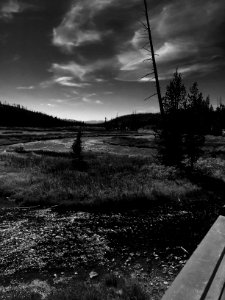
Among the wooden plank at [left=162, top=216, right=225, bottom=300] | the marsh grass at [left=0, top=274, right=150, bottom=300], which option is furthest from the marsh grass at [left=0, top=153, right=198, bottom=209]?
the wooden plank at [left=162, top=216, right=225, bottom=300]

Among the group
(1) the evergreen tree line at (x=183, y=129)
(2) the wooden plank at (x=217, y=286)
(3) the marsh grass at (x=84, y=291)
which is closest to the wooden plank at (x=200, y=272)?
(2) the wooden plank at (x=217, y=286)

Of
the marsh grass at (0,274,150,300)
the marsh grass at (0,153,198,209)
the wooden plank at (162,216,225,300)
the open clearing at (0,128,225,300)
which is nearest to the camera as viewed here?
the wooden plank at (162,216,225,300)

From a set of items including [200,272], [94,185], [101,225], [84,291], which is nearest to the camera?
[200,272]

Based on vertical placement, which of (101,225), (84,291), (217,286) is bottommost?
(101,225)

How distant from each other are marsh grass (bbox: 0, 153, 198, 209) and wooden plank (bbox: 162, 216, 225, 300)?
10.8 meters

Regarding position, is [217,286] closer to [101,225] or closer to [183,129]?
[101,225]

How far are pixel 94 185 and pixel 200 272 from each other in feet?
50.2

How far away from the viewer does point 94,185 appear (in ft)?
60.2

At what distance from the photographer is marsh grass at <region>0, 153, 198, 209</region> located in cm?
1526

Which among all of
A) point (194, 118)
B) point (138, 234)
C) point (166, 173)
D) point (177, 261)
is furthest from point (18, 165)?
point (177, 261)

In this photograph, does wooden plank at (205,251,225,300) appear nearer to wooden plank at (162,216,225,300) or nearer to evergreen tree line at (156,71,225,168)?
wooden plank at (162,216,225,300)

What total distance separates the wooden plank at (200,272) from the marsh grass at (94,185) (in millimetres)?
10802

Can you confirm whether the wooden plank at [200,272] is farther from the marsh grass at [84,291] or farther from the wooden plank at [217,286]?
the marsh grass at [84,291]

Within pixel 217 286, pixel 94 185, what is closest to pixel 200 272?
pixel 217 286
